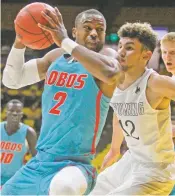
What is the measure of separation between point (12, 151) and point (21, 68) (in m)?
3.45

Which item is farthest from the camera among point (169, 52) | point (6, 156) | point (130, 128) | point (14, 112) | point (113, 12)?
point (113, 12)

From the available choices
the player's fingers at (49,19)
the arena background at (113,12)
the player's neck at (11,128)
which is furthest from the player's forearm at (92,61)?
the arena background at (113,12)

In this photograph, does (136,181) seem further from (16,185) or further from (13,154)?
(13,154)

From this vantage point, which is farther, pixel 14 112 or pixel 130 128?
pixel 14 112

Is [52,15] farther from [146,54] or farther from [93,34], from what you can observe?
[146,54]

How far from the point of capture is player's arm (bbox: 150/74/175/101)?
313 centimetres

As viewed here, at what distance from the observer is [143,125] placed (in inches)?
128

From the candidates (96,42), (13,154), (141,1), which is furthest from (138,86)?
(141,1)

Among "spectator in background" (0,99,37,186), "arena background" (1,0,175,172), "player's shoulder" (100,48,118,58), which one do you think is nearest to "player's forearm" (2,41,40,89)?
"player's shoulder" (100,48,118,58)

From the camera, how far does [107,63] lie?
2.58m

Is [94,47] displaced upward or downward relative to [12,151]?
upward

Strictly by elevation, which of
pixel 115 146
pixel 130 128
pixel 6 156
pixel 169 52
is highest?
pixel 169 52

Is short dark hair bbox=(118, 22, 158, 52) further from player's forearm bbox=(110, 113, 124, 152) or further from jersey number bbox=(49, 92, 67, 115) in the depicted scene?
jersey number bbox=(49, 92, 67, 115)

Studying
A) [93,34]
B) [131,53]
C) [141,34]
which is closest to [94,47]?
[93,34]
